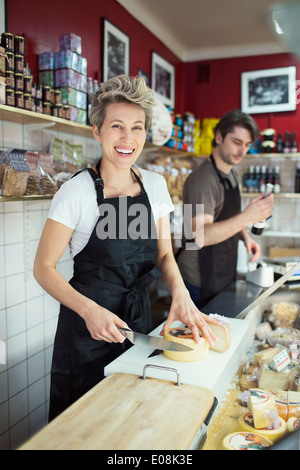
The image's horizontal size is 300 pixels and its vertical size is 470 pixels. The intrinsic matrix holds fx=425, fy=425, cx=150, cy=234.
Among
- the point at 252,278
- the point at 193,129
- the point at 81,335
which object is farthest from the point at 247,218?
the point at 193,129

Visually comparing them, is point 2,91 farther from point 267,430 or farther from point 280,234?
point 280,234

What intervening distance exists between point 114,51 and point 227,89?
7.14ft

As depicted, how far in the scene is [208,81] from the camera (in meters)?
5.62

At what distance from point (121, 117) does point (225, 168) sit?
126 cm

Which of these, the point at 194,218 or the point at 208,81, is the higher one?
the point at 208,81

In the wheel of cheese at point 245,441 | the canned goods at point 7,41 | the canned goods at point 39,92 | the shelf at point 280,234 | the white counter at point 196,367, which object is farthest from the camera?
the shelf at point 280,234

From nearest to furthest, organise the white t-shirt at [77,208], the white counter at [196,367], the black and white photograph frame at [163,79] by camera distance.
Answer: the white counter at [196,367], the white t-shirt at [77,208], the black and white photograph frame at [163,79]

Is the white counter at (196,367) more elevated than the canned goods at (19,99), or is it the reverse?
the canned goods at (19,99)

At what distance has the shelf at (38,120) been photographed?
227 centimetres

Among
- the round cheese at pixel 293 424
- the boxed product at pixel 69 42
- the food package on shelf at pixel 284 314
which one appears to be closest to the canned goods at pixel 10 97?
the boxed product at pixel 69 42

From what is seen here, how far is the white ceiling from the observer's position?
4133 mm

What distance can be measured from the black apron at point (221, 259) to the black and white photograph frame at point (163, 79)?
236cm

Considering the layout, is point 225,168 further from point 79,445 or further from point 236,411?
point 79,445

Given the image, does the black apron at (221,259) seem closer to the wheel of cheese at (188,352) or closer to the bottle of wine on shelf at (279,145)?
the wheel of cheese at (188,352)
